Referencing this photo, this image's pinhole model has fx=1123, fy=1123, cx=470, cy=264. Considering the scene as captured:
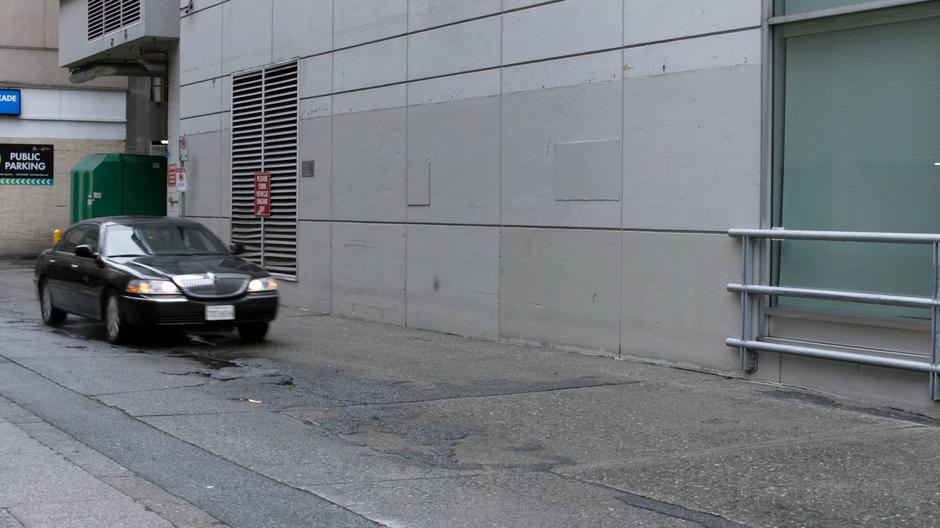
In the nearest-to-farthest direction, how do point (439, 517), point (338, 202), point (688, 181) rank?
point (439, 517), point (688, 181), point (338, 202)

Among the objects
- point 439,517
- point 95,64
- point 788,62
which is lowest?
point 439,517

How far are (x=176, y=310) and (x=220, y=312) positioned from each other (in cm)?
50

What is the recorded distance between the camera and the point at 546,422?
9047mm

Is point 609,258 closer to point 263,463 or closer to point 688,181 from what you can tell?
point 688,181

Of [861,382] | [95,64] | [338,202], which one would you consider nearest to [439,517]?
[861,382]

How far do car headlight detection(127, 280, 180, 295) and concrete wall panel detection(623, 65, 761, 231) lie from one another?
5263 millimetres

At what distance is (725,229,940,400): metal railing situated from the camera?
357 inches

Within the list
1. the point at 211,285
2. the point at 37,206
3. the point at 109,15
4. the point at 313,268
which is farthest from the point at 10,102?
the point at 211,285

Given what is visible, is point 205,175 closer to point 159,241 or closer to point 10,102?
point 159,241

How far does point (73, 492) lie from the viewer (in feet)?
21.6

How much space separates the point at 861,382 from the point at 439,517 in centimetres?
513

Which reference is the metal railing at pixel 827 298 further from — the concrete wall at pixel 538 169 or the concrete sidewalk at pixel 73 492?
the concrete sidewalk at pixel 73 492

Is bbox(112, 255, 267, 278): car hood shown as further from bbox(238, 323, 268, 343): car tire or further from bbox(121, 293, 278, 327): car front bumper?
bbox(238, 323, 268, 343): car tire

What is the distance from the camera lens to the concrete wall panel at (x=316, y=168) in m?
18.0
